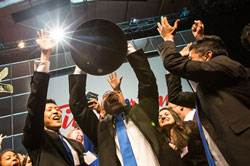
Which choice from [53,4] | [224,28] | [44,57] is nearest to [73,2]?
[53,4]

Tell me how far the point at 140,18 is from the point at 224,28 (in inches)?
104

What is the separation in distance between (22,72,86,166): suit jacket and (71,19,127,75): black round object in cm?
33

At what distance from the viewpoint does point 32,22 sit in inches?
250

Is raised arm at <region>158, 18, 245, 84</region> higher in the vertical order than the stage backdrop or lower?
lower

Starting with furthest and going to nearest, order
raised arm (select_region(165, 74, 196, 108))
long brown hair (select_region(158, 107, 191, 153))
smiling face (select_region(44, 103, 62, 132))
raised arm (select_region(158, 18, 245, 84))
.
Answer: long brown hair (select_region(158, 107, 191, 153)) → smiling face (select_region(44, 103, 62, 132)) → raised arm (select_region(165, 74, 196, 108)) → raised arm (select_region(158, 18, 245, 84))

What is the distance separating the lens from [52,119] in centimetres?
210

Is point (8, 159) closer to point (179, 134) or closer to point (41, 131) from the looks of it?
point (41, 131)

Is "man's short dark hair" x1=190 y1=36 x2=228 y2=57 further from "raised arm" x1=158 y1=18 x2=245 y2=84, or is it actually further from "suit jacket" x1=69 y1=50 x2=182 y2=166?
"suit jacket" x1=69 y1=50 x2=182 y2=166

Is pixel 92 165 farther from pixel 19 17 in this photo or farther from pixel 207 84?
pixel 19 17

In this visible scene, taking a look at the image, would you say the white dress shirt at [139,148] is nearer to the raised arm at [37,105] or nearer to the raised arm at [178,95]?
the raised arm at [178,95]

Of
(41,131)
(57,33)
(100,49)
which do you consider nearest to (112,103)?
(100,49)

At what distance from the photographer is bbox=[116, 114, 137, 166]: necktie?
1.55m

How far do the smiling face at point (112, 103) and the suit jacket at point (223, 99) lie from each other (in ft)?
2.17

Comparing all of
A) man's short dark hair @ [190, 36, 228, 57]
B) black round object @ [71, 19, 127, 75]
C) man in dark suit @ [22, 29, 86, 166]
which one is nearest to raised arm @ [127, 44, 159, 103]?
black round object @ [71, 19, 127, 75]
